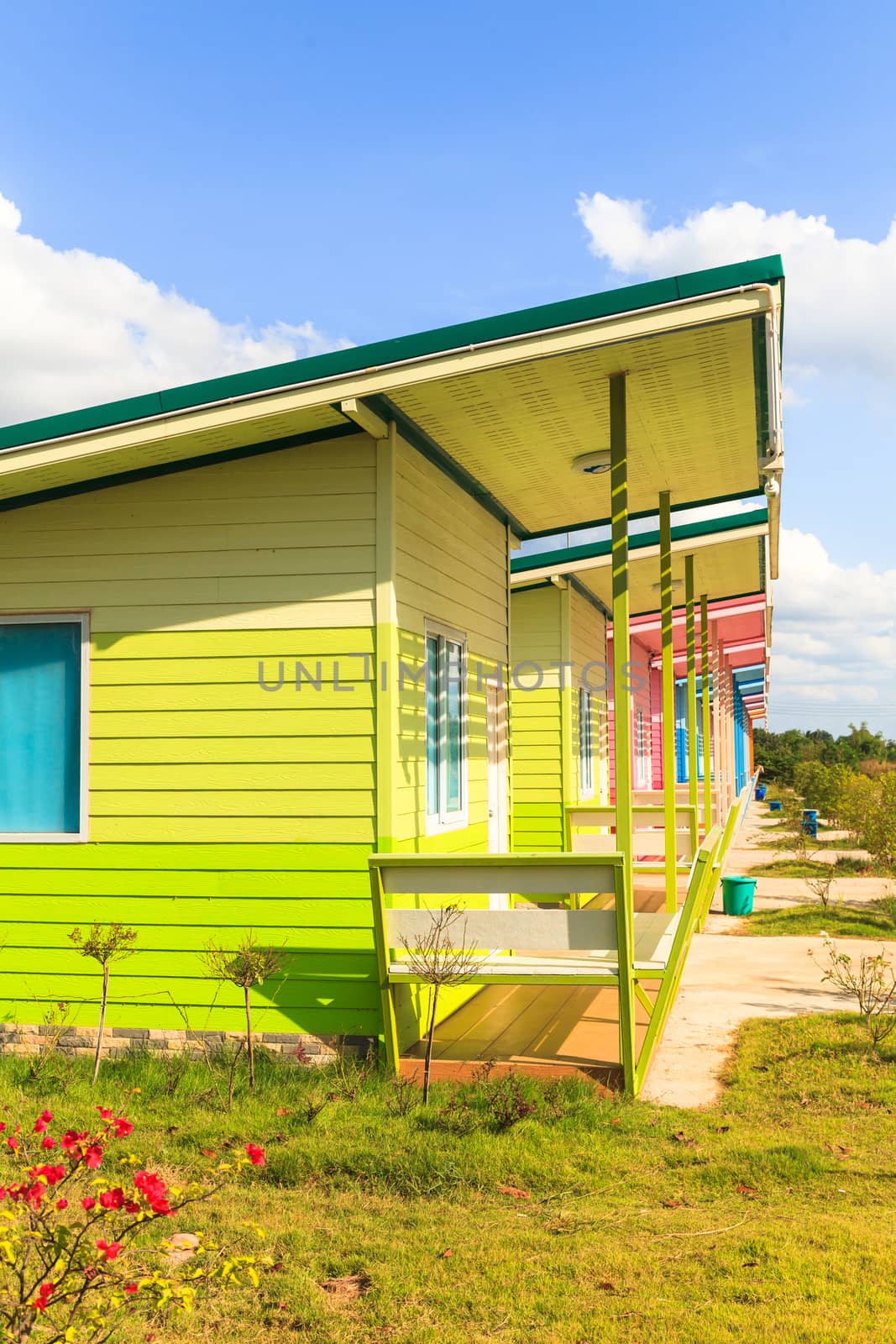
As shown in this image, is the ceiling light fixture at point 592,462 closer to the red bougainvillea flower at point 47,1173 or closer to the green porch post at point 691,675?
the green porch post at point 691,675

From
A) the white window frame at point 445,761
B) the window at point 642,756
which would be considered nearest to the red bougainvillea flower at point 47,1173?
the white window frame at point 445,761

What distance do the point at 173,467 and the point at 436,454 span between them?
1.59m

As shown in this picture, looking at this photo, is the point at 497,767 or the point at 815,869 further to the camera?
the point at 815,869

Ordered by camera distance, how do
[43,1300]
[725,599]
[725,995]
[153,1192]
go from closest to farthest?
[43,1300] → [153,1192] → [725,995] → [725,599]

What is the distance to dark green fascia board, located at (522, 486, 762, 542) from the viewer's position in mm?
9619

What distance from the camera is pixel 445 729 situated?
300 inches

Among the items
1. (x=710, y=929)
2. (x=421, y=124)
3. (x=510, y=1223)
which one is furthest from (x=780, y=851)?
(x=510, y=1223)

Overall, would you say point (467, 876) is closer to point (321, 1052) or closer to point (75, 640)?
point (321, 1052)

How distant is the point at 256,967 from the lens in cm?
583

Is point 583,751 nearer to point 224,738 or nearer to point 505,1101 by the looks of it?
point 224,738

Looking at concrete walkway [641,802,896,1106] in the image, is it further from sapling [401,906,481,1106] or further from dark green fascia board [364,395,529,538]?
dark green fascia board [364,395,529,538]

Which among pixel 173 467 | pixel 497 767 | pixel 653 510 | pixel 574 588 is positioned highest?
pixel 653 510

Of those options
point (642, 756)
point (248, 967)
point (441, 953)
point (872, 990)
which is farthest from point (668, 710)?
point (642, 756)

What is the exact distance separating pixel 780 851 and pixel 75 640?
1724cm
